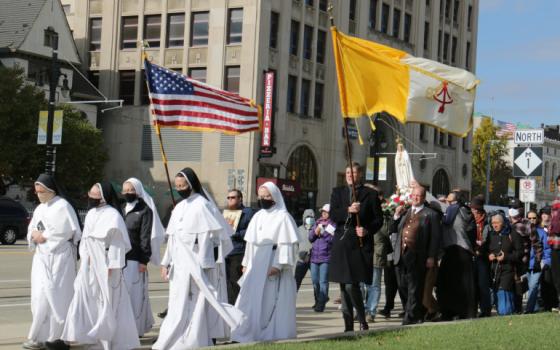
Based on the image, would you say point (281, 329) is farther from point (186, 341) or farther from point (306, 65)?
point (306, 65)

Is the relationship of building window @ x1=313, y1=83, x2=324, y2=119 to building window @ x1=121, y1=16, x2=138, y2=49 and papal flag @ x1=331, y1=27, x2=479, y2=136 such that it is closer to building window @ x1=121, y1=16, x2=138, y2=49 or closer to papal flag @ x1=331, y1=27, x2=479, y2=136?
building window @ x1=121, y1=16, x2=138, y2=49

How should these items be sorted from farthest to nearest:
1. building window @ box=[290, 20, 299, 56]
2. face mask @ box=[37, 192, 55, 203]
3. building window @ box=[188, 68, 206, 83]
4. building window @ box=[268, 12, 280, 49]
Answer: building window @ box=[290, 20, 299, 56] < building window @ box=[268, 12, 280, 49] < building window @ box=[188, 68, 206, 83] < face mask @ box=[37, 192, 55, 203]

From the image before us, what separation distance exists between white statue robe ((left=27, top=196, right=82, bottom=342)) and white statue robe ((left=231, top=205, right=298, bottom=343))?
195 centimetres

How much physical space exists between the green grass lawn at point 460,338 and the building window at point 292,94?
41935 mm

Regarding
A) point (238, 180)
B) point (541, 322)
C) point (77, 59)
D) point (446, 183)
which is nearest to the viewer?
point (541, 322)

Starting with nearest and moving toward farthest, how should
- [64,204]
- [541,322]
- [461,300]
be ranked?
1. [64,204]
2. [541,322]
3. [461,300]

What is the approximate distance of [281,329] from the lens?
10711 mm

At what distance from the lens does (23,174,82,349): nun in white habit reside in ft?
32.9

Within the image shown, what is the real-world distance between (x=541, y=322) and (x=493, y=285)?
3.25 m

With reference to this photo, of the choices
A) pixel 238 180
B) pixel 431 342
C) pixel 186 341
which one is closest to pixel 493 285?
pixel 431 342

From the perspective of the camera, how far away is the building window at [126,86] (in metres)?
54.7

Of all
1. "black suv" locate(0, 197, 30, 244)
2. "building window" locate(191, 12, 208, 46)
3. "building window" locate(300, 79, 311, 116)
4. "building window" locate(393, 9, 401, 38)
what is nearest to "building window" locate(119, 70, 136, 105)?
"building window" locate(191, 12, 208, 46)

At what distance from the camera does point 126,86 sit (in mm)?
55062

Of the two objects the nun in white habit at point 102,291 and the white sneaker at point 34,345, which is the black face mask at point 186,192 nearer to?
the nun in white habit at point 102,291
